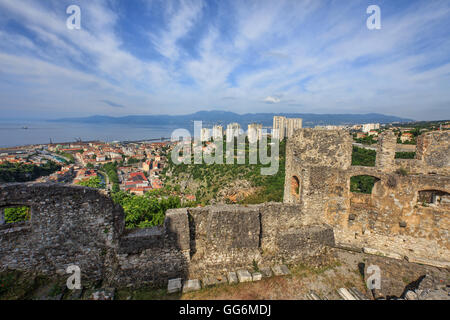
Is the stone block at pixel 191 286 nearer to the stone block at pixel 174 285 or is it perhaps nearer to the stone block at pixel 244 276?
the stone block at pixel 174 285

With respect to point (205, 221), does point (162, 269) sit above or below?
below

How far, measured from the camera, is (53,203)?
531 cm

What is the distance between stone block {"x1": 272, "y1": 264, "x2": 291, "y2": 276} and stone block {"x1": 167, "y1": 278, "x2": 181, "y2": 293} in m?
2.92

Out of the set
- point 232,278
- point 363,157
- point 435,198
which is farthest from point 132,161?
point 435,198

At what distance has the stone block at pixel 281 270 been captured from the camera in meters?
6.32

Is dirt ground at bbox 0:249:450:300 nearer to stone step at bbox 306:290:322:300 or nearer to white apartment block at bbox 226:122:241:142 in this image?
stone step at bbox 306:290:322:300

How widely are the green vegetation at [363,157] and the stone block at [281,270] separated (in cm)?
2060

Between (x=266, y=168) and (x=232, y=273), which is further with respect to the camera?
(x=266, y=168)

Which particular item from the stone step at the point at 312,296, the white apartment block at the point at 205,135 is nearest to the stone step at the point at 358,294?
the stone step at the point at 312,296

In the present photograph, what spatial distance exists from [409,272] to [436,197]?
3.61 meters

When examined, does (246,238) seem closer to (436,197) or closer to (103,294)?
(103,294)

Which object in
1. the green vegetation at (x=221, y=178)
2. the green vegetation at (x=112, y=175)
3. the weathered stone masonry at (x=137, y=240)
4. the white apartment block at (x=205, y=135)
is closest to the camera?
the weathered stone masonry at (x=137, y=240)

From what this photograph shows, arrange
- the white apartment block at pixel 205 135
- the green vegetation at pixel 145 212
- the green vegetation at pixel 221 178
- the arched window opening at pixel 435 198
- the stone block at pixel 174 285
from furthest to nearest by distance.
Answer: the white apartment block at pixel 205 135, the green vegetation at pixel 221 178, the green vegetation at pixel 145 212, the arched window opening at pixel 435 198, the stone block at pixel 174 285
